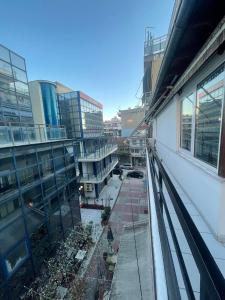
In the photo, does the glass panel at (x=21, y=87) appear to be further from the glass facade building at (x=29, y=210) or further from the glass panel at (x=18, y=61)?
the glass facade building at (x=29, y=210)

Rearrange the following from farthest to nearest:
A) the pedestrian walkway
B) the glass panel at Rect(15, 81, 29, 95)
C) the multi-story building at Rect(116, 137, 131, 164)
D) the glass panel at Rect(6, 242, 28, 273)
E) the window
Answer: the multi-story building at Rect(116, 137, 131, 164), the glass panel at Rect(15, 81, 29, 95), the pedestrian walkway, the glass panel at Rect(6, 242, 28, 273), the window

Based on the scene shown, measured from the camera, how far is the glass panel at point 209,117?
151 centimetres

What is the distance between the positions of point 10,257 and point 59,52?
11.4 m

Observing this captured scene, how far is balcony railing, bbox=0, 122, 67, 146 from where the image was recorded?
5.95 meters

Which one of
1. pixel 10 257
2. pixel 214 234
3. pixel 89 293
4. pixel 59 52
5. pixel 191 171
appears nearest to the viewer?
pixel 214 234

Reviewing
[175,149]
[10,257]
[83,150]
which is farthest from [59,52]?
Answer: [10,257]

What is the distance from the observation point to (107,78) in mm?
18234

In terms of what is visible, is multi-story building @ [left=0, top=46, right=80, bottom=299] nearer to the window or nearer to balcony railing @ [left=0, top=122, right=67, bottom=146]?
balcony railing @ [left=0, top=122, right=67, bottom=146]

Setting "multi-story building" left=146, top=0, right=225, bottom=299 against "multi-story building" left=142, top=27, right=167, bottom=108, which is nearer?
"multi-story building" left=146, top=0, right=225, bottom=299

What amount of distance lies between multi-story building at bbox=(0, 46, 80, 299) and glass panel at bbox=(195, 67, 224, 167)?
6.22 meters

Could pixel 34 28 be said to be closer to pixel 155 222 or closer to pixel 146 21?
pixel 146 21

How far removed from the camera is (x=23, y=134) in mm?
6695

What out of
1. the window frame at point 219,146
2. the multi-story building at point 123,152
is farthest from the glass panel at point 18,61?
the multi-story building at point 123,152

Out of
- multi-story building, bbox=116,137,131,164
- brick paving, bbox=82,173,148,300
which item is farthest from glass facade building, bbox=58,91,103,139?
multi-story building, bbox=116,137,131,164
